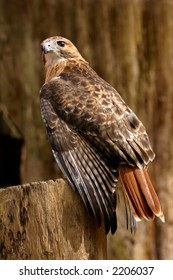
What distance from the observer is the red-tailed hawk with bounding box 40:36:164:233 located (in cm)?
505

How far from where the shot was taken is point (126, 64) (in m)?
6.99

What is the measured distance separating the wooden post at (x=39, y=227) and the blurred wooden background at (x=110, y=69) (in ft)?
6.64

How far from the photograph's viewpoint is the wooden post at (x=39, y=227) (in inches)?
184

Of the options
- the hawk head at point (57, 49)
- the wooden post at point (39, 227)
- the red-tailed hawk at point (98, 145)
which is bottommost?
the wooden post at point (39, 227)

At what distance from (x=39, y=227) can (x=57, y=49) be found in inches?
71.5

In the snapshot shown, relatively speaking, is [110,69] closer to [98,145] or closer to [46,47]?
[46,47]

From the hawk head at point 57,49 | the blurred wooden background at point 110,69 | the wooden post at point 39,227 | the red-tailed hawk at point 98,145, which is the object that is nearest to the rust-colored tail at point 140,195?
the red-tailed hawk at point 98,145

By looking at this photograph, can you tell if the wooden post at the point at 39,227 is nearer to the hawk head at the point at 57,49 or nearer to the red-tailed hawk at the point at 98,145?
the red-tailed hawk at the point at 98,145

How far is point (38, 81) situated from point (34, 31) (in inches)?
14.4

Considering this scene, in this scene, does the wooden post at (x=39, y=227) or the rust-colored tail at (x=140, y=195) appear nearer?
the wooden post at (x=39, y=227)

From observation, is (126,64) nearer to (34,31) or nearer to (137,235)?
(34,31)

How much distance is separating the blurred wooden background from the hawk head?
812 mm

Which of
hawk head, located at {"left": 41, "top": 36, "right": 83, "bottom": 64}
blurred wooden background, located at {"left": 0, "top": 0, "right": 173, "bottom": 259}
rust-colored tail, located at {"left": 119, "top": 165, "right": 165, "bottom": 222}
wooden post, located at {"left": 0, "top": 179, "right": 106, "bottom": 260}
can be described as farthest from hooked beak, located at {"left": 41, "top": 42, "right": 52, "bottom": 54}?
wooden post, located at {"left": 0, "top": 179, "right": 106, "bottom": 260}


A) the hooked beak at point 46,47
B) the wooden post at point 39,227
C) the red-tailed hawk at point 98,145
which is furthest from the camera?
the hooked beak at point 46,47
